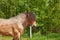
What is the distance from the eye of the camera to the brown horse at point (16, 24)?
532cm

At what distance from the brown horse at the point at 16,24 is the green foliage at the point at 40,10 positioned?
21.9 ft

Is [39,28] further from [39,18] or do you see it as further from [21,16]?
[21,16]

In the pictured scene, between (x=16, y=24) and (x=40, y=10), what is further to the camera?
(x=40, y=10)

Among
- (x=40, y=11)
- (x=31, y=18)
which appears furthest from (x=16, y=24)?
(x=40, y=11)

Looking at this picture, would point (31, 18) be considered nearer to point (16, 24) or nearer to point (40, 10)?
point (16, 24)

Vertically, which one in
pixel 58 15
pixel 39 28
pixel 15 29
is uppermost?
pixel 15 29

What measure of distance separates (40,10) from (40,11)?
6 centimetres

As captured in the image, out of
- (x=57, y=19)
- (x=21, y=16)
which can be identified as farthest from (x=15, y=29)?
(x=57, y=19)

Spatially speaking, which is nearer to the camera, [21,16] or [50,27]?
[21,16]

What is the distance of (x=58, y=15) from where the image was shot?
474 inches

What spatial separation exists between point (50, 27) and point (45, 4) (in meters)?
1.18

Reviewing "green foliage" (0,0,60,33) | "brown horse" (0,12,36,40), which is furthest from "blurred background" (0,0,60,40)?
"brown horse" (0,12,36,40)

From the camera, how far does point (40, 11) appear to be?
1241 cm

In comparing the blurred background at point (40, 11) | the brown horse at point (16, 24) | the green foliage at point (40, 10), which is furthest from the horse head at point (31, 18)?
the green foliage at point (40, 10)
